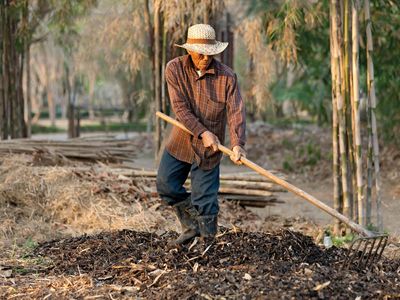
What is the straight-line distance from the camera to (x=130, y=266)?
4922 millimetres

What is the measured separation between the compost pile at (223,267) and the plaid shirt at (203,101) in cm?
59

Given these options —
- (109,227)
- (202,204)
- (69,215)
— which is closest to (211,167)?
(202,204)

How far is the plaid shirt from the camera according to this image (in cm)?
539

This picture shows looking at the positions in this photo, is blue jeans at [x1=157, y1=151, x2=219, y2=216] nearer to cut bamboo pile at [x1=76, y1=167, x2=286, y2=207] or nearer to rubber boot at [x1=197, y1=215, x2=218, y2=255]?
rubber boot at [x1=197, y1=215, x2=218, y2=255]

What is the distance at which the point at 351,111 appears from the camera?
Result: 7.14 metres

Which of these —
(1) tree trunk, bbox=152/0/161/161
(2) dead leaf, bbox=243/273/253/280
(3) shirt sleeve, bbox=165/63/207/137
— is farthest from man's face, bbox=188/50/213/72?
(1) tree trunk, bbox=152/0/161/161

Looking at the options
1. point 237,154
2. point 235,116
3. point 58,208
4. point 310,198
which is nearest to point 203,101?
point 235,116

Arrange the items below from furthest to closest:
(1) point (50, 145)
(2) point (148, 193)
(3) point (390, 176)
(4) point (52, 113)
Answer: (4) point (52, 113) < (3) point (390, 176) < (1) point (50, 145) < (2) point (148, 193)

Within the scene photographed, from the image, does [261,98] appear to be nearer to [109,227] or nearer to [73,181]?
[73,181]

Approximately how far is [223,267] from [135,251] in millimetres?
702

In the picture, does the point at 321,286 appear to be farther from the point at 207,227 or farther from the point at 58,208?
the point at 58,208

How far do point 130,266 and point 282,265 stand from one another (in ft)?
2.98

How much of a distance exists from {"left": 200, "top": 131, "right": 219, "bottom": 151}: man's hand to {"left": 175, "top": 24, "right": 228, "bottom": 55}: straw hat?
52 centimetres

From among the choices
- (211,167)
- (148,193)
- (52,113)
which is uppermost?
(211,167)
